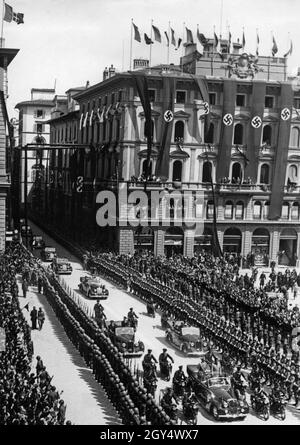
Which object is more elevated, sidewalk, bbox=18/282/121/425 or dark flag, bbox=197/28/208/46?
dark flag, bbox=197/28/208/46

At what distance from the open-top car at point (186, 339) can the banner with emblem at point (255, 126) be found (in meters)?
32.5

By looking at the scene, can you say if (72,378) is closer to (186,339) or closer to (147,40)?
(186,339)

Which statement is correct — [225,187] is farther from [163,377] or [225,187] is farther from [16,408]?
[16,408]

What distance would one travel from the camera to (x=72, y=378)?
29.5 meters

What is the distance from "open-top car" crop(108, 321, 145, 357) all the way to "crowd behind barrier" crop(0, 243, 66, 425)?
14.1 feet

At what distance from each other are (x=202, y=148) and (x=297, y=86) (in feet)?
37.5

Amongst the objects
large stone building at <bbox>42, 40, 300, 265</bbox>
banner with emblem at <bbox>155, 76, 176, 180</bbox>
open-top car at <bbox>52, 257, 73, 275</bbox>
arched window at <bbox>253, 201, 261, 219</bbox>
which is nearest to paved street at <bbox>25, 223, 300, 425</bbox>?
open-top car at <bbox>52, 257, 73, 275</bbox>

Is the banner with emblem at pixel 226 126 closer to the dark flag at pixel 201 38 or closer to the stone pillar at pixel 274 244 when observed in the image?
the dark flag at pixel 201 38

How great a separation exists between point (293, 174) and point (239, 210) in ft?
22.2

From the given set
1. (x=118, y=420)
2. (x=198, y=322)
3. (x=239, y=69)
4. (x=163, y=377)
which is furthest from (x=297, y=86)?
(x=118, y=420)

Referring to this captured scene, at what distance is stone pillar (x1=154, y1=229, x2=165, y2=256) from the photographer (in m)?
63.6

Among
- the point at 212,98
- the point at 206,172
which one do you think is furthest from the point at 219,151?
the point at 212,98

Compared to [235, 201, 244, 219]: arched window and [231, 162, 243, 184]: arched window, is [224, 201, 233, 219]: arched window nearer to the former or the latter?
[235, 201, 244, 219]: arched window

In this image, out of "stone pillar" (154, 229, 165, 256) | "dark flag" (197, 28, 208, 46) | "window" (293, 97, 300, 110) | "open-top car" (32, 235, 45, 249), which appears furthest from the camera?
"open-top car" (32, 235, 45, 249)
